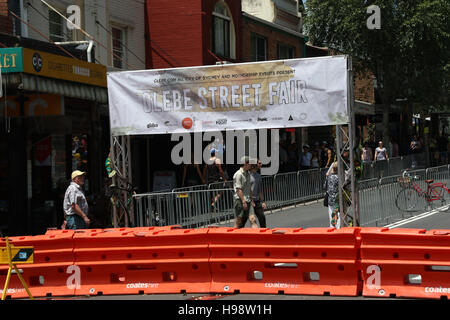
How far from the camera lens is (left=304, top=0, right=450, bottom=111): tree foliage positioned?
107ft

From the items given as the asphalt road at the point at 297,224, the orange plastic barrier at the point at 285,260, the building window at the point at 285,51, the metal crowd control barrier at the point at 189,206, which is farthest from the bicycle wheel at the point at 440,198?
the building window at the point at 285,51

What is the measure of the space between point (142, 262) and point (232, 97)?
4.07m

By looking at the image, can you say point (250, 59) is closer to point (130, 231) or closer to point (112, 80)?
point (112, 80)

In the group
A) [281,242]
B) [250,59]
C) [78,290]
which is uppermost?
[250,59]

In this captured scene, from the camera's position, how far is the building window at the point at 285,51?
105ft

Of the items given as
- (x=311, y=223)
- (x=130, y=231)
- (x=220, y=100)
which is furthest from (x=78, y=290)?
(x=311, y=223)

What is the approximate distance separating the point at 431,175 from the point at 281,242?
12602 millimetres

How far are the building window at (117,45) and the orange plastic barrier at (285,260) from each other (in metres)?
14.1

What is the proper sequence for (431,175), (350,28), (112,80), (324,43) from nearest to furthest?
(112,80) → (431,175) → (350,28) → (324,43)

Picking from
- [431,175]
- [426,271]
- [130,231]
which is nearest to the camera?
[426,271]

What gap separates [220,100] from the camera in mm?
13141

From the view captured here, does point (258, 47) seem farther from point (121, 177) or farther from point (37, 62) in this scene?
point (37, 62)

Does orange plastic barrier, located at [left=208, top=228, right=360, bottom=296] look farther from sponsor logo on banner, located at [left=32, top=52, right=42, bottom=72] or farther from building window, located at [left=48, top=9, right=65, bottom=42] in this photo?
building window, located at [left=48, top=9, right=65, bottom=42]

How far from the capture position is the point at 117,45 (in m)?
23.4
